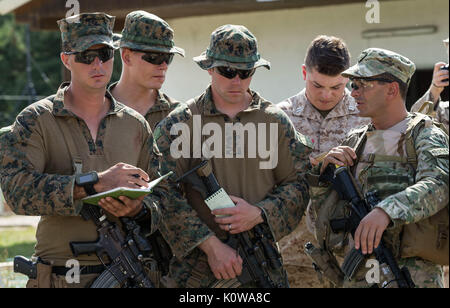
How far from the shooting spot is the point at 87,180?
10.8 feet

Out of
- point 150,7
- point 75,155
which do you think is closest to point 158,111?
point 75,155

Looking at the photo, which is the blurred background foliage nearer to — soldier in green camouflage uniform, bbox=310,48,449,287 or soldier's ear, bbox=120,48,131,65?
soldier's ear, bbox=120,48,131,65

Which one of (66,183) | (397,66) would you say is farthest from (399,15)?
(66,183)

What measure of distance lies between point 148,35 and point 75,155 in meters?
1.21

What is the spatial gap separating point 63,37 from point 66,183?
0.82 meters

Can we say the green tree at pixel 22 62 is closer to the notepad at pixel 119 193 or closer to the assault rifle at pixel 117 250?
the assault rifle at pixel 117 250

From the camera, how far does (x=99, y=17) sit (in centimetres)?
369

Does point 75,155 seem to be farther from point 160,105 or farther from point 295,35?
point 295,35

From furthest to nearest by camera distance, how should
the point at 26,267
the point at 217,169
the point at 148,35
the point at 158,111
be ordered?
the point at 158,111 < the point at 148,35 < the point at 217,169 < the point at 26,267

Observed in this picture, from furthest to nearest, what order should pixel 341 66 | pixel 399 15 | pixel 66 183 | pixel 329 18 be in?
pixel 329 18 → pixel 399 15 → pixel 341 66 → pixel 66 183

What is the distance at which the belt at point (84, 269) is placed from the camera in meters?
3.40

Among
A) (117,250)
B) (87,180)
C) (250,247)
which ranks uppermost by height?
(87,180)
